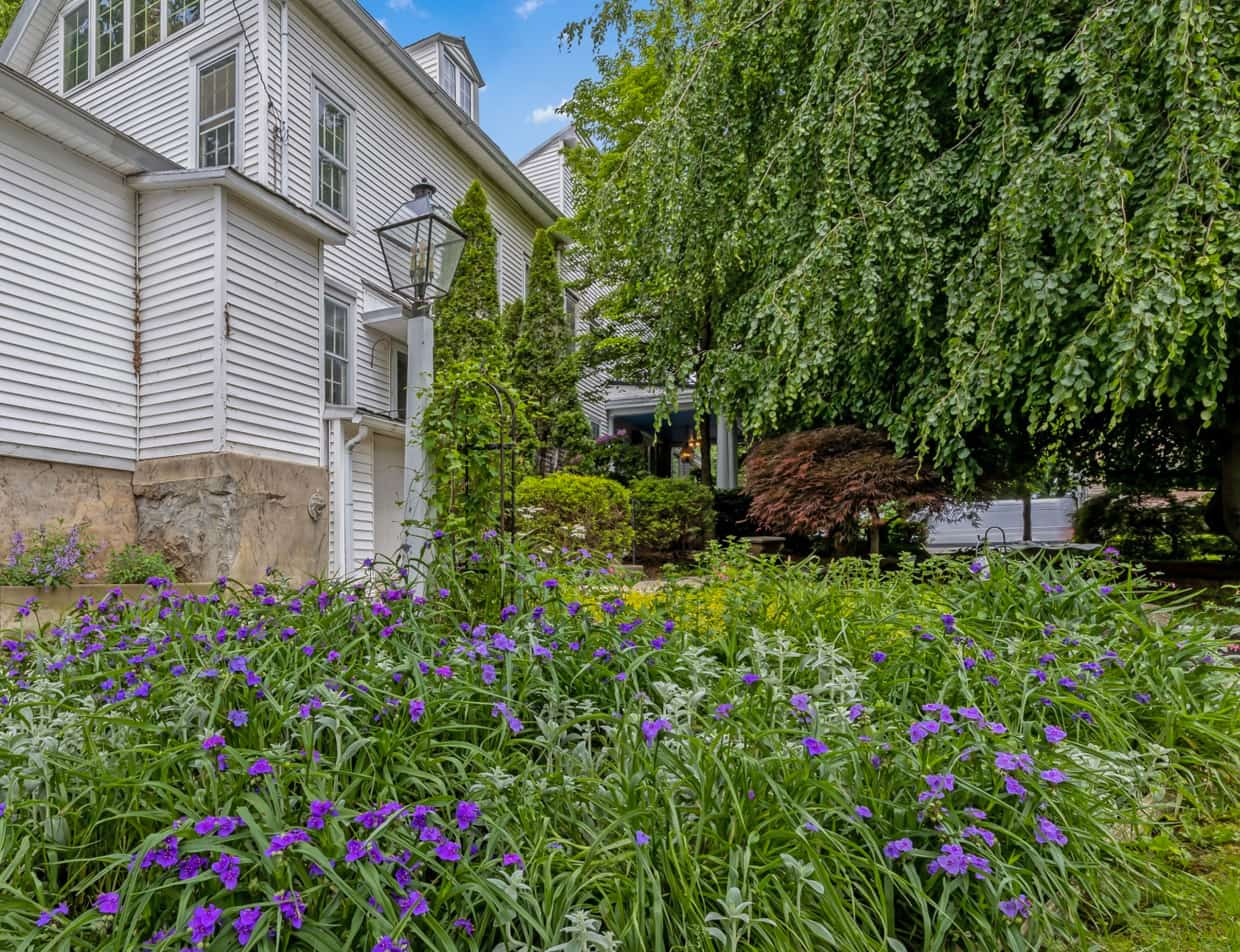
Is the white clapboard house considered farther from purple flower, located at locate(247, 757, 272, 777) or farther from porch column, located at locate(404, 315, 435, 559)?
purple flower, located at locate(247, 757, 272, 777)

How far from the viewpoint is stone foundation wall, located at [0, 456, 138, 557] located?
206 inches

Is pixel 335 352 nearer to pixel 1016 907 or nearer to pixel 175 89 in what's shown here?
pixel 175 89

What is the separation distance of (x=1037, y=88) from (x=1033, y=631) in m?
4.52

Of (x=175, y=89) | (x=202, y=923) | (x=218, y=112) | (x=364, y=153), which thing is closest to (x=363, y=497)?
(x=364, y=153)

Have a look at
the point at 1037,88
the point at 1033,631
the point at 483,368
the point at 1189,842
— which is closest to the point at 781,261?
the point at 1037,88

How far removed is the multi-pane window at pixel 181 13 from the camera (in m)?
7.81

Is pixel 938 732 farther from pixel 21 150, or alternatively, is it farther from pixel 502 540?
pixel 21 150

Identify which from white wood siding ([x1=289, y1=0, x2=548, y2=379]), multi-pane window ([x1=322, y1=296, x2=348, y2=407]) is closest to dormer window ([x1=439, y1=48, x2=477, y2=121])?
white wood siding ([x1=289, y1=0, x2=548, y2=379])

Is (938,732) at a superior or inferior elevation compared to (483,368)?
inferior

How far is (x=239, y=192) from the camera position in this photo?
6320mm

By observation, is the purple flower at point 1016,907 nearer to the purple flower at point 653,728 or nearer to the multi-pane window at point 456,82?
the purple flower at point 653,728

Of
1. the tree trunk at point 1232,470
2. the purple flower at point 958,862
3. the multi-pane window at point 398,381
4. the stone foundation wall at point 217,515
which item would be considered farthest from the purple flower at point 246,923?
the multi-pane window at point 398,381

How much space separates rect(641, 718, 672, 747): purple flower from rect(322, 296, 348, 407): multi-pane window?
757cm

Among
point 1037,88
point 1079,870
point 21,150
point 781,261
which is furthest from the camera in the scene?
point 781,261
